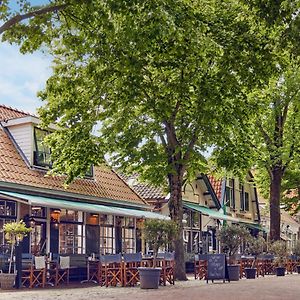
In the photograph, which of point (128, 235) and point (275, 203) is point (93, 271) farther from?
point (275, 203)

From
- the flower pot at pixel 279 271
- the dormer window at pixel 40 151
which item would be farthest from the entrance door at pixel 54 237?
the flower pot at pixel 279 271

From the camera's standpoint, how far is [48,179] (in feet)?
78.4

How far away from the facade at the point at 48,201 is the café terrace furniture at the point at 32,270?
1.70m

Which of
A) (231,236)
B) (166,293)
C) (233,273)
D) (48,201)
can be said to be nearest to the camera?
(166,293)

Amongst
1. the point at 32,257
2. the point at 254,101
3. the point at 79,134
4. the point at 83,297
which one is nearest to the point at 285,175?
the point at 254,101

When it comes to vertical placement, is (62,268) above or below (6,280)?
above

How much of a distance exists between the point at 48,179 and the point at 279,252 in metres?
11.7

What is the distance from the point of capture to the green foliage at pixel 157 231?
18578 millimetres

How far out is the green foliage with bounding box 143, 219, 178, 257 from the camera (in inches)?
731

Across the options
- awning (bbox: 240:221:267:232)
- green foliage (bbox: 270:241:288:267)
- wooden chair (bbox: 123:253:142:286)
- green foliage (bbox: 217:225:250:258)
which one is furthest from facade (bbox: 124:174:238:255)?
wooden chair (bbox: 123:253:142:286)

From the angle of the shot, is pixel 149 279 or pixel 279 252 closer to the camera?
pixel 149 279

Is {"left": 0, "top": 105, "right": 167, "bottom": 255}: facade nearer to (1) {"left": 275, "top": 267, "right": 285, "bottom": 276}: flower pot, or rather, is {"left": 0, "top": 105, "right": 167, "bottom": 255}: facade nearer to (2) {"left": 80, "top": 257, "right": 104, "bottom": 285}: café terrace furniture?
(2) {"left": 80, "top": 257, "right": 104, "bottom": 285}: café terrace furniture

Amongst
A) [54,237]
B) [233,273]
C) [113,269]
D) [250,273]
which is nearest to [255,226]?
[250,273]

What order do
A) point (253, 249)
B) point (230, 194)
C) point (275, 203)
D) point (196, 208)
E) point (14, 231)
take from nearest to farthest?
point (14, 231) < point (253, 249) < point (275, 203) < point (196, 208) < point (230, 194)
